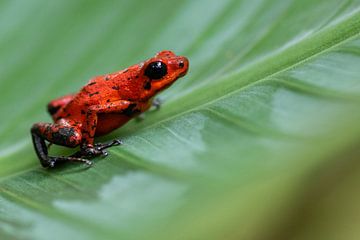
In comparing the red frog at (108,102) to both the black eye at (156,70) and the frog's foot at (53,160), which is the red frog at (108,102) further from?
the frog's foot at (53,160)

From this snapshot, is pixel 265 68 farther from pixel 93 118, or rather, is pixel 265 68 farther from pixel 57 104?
pixel 57 104

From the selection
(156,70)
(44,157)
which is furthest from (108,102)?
(44,157)

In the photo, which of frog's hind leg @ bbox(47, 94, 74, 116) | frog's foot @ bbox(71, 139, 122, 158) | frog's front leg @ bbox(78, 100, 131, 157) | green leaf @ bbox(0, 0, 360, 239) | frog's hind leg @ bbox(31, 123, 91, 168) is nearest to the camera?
green leaf @ bbox(0, 0, 360, 239)

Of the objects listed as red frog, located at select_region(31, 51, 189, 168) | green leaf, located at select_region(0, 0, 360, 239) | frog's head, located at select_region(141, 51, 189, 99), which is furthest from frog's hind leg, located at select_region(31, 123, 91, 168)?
frog's head, located at select_region(141, 51, 189, 99)

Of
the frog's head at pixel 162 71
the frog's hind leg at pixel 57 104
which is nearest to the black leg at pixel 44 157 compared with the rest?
the frog's hind leg at pixel 57 104

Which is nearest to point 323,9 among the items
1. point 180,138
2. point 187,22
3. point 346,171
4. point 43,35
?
point 187,22

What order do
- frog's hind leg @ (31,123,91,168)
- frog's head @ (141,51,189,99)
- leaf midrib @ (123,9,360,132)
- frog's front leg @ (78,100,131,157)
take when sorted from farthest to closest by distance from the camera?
frog's head @ (141,51,189,99) < frog's hind leg @ (31,123,91,168) < frog's front leg @ (78,100,131,157) < leaf midrib @ (123,9,360,132)

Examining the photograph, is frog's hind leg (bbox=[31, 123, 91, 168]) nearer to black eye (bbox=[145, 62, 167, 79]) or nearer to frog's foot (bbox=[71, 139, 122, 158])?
frog's foot (bbox=[71, 139, 122, 158])
